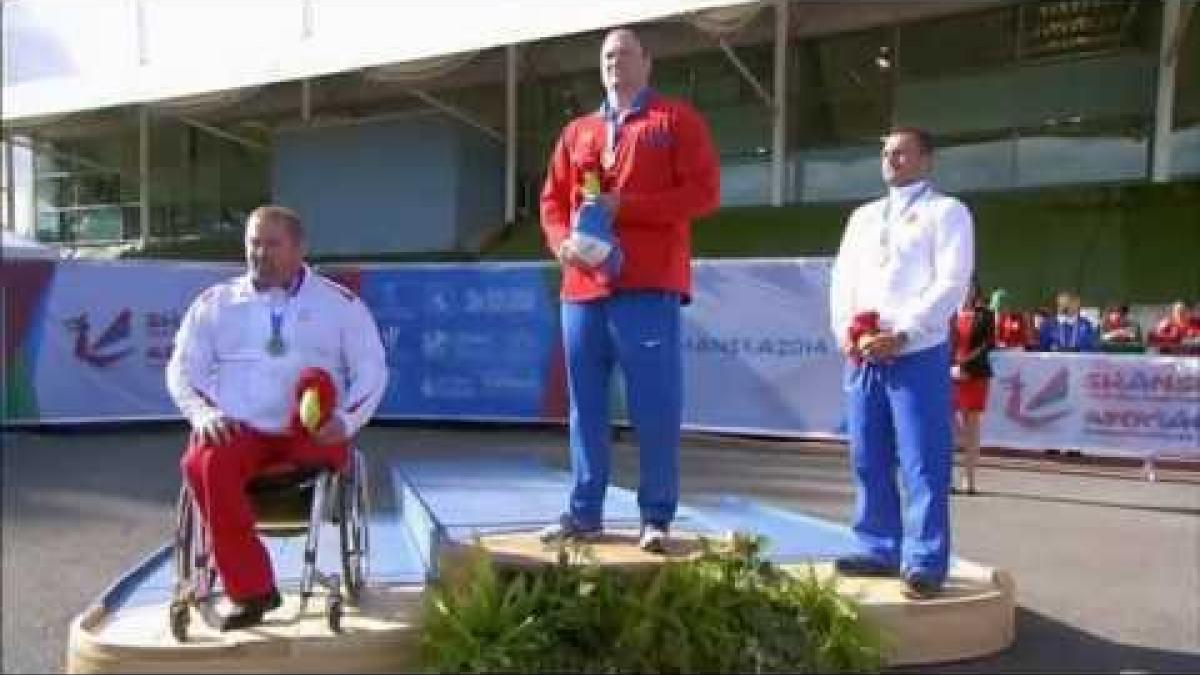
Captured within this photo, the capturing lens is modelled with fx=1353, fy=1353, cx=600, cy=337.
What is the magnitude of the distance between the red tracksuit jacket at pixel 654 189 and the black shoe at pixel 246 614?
157 centimetres

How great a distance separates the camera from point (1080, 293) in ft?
58.3

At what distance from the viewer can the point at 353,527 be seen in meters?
4.55

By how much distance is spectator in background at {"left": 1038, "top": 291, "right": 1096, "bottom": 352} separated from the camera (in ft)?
42.5

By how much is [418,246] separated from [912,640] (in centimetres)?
2221

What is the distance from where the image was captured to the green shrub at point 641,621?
13.1 ft

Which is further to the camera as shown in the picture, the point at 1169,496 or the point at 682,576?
the point at 1169,496

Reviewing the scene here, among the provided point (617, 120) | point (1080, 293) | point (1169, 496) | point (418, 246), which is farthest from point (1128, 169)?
point (617, 120)

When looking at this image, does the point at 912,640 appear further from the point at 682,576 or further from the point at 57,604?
the point at 57,604

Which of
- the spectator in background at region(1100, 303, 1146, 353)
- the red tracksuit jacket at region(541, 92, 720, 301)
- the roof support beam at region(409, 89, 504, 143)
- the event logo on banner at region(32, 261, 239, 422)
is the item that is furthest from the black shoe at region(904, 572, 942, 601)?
the roof support beam at region(409, 89, 504, 143)

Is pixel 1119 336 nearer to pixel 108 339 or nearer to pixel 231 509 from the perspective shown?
pixel 108 339

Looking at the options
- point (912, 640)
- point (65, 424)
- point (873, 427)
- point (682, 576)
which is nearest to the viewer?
point (682, 576)

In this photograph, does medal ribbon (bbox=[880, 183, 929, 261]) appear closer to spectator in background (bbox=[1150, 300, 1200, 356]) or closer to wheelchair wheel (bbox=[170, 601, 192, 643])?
wheelchair wheel (bbox=[170, 601, 192, 643])

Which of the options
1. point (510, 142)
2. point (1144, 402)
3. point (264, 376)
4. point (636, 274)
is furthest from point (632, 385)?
point (510, 142)

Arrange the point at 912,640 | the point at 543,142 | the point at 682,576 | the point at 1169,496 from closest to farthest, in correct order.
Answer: the point at 682,576 < the point at 912,640 < the point at 1169,496 < the point at 543,142
